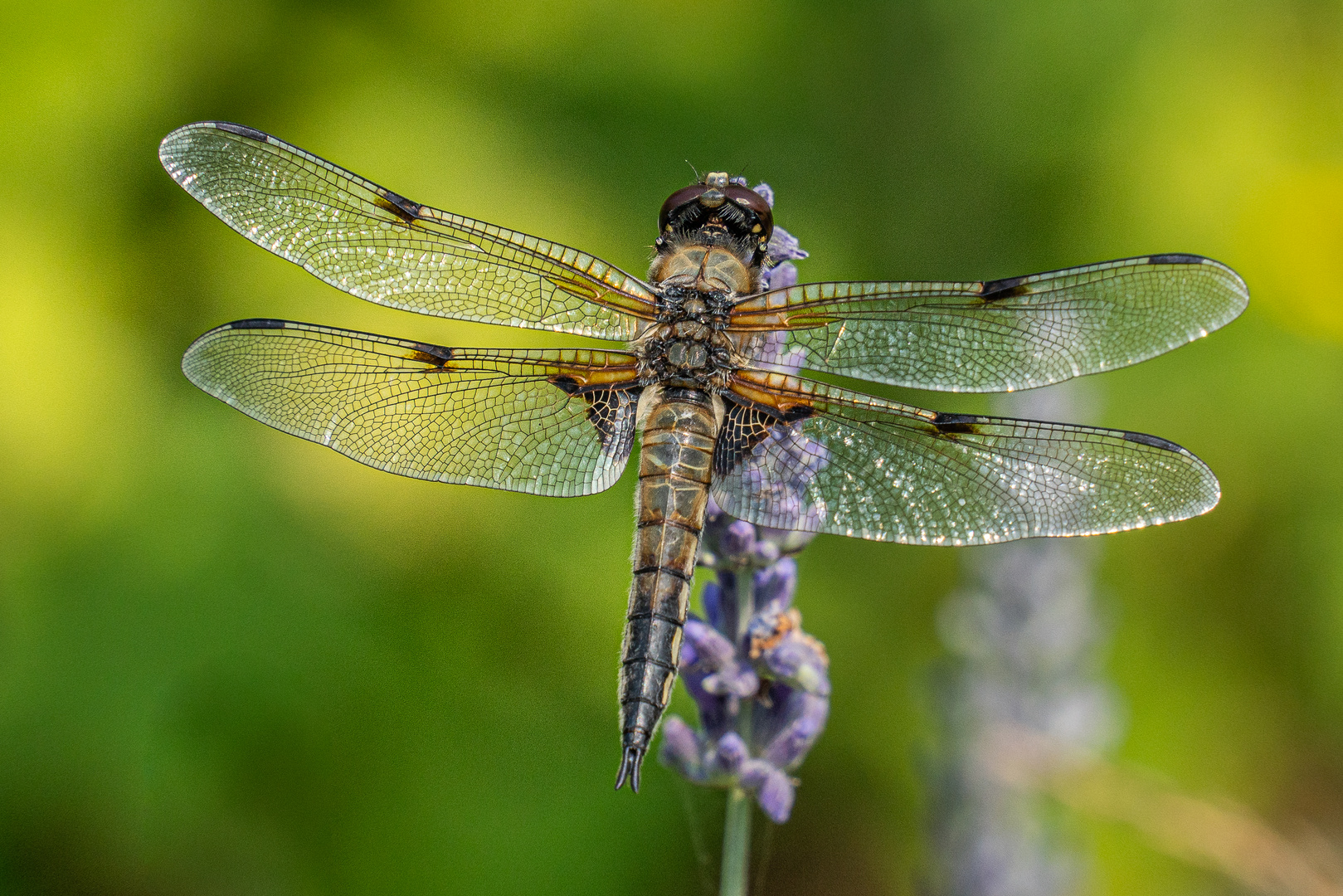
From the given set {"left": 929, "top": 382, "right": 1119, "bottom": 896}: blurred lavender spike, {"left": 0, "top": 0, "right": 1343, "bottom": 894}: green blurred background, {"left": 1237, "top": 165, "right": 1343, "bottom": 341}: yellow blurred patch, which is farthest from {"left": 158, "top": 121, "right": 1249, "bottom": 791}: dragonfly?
{"left": 1237, "top": 165, "right": 1343, "bottom": 341}: yellow blurred patch

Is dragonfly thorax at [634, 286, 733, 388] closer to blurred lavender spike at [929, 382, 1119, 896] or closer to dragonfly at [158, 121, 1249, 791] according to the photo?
dragonfly at [158, 121, 1249, 791]

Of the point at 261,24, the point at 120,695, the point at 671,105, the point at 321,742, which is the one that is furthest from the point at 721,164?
the point at 120,695

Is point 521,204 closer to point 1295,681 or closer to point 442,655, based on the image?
point 442,655

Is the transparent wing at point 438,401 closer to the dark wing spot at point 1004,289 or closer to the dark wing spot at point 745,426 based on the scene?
the dark wing spot at point 745,426

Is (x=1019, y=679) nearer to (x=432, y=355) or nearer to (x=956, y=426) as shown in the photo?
(x=956, y=426)

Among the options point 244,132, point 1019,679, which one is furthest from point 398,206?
point 1019,679

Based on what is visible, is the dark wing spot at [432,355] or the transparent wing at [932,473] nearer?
the transparent wing at [932,473]

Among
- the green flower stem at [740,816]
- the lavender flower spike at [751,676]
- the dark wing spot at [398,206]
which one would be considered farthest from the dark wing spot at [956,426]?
the dark wing spot at [398,206]
